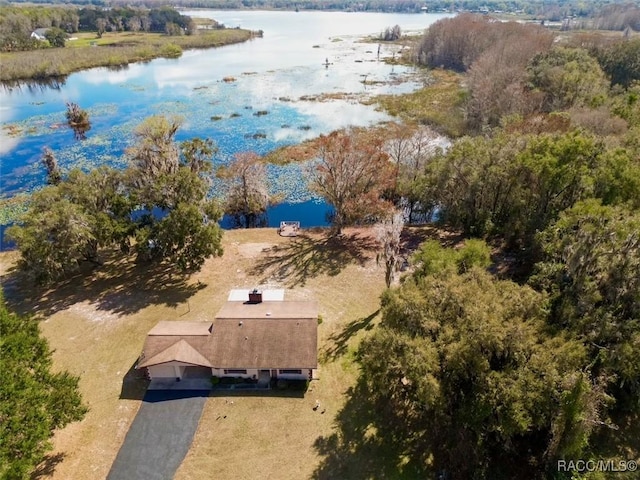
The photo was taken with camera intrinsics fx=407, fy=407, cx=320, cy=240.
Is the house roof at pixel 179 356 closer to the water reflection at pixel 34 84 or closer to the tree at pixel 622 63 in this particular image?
the tree at pixel 622 63

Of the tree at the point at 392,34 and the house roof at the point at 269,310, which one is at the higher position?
the tree at the point at 392,34

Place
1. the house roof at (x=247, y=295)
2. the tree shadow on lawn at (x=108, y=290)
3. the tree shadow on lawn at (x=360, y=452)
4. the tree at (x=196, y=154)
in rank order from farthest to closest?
the tree at (x=196, y=154) → the tree shadow on lawn at (x=108, y=290) → the house roof at (x=247, y=295) → the tree shadow on lawn at (x=360, y=452)

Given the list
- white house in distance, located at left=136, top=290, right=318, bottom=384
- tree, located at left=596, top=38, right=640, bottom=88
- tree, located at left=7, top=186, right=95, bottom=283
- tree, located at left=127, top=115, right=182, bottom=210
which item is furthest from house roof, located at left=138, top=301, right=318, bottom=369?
tree, located at left=596, top=38, right=640, bottom=88

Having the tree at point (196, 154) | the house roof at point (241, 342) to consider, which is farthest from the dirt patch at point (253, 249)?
the house roof at point (241, 342)

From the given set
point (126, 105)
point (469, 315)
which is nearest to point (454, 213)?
point (469, 315)

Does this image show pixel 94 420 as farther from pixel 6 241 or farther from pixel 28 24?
pixel 28 24

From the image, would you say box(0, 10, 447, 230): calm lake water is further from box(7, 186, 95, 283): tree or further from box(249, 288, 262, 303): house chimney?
box(249, 288, 262, 303): house chimney

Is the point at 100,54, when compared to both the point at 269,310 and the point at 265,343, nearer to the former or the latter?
the point at 269,310

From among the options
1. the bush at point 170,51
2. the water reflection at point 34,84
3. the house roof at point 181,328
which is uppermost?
the bush at point 170,51
